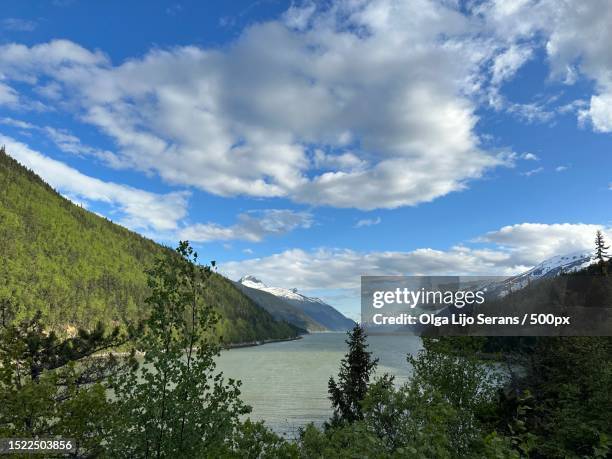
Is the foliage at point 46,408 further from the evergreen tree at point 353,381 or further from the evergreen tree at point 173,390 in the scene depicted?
the evergreen tree at point 353,381

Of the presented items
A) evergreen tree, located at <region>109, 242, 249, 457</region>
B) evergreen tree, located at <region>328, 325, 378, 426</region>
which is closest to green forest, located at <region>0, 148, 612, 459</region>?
evergreen tree, located at <region>109, 242, 249, 457</region>

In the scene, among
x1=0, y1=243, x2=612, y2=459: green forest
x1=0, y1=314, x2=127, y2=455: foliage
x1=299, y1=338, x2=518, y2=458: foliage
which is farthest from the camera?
x1=0, y1=314, x2=127, y2=455: foliage

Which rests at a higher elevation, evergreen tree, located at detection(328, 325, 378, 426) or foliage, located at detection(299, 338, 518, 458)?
foliage, located at detection(299, 338, 518, 458)

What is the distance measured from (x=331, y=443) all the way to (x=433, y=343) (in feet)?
75.1

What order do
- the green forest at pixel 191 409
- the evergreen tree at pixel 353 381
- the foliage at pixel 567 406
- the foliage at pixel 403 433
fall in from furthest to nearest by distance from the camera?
the evergreen tree at pixel 353 381
the foliage at pixel 567 406
the green forest at pixel 191 409
the foliage at pixel 403 433

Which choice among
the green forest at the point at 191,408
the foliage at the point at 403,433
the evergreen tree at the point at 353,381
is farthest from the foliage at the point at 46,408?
the evergreen tree at the point at 353,381

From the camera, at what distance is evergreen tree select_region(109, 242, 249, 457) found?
10.7 meters

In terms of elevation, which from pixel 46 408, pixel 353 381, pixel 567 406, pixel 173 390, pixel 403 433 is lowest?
pixel 353 381

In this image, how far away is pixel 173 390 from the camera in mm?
11062

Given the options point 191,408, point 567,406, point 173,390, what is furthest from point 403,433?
point 567,406

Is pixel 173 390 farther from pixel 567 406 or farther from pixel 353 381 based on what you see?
pixel 353 381

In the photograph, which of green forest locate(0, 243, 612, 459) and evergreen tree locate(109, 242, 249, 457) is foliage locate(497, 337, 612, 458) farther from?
evergreen tree locate(109, 242, 249, 457)

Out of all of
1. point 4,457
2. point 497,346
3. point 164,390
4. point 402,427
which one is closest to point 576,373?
point 402,427

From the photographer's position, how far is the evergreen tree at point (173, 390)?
1067 centimetres
